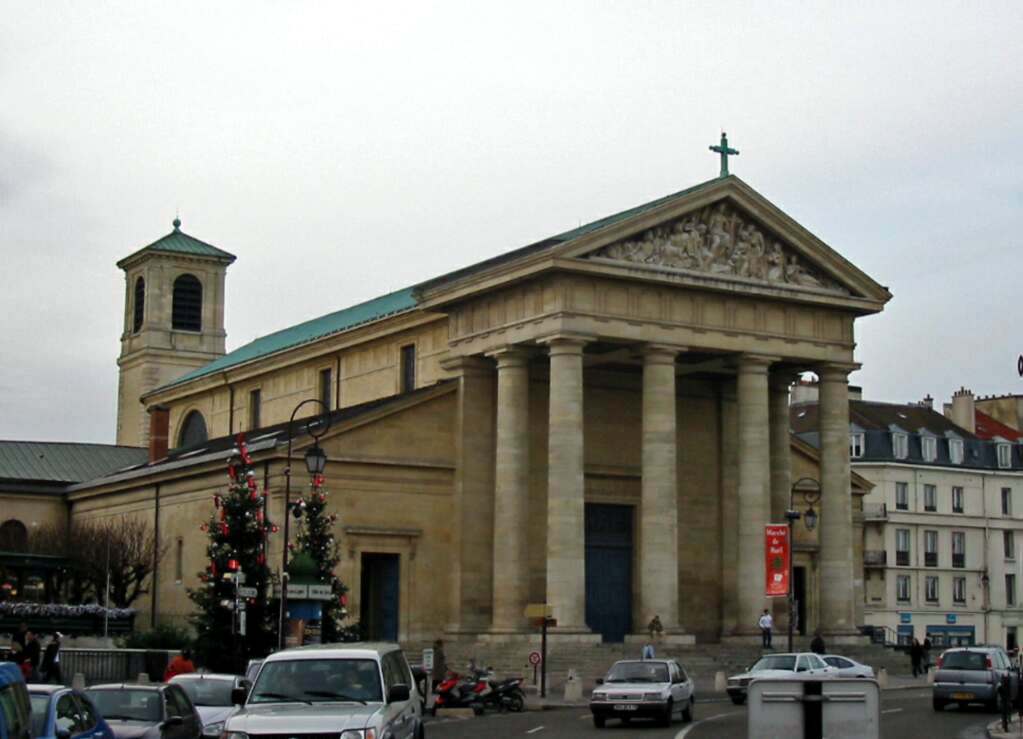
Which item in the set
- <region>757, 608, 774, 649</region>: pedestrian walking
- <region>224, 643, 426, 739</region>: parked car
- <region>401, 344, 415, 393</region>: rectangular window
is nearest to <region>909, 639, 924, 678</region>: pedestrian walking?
<region>757, 608, 774, 649</region>: pedestrian walking

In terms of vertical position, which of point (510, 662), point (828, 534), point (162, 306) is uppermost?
point (162, 306)

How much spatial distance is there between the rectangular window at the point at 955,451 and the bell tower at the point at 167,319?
4806 cm

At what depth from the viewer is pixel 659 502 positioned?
6025 centimetres

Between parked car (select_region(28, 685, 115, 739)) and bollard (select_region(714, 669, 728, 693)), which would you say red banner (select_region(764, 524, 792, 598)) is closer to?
bollard (select_region(714, 669, 728, 693))

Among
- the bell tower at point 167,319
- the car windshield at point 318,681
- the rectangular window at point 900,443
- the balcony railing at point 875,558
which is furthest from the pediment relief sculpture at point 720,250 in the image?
the bell tower at point 167,319

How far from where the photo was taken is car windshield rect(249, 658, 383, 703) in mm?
22109

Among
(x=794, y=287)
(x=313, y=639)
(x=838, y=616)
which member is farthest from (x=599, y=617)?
(x=313, y=639)

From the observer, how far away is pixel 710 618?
69.1 m

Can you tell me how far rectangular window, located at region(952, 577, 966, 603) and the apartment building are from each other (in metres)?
0.06

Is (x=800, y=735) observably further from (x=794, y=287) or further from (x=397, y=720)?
(x=794, y=287)

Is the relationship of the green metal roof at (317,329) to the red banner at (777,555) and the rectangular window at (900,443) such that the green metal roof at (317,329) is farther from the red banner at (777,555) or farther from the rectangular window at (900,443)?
the rectangular window at (900,443)

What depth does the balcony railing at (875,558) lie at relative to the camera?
96812 mm

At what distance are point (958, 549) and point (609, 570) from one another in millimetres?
39813

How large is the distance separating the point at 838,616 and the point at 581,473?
1257cm
